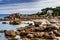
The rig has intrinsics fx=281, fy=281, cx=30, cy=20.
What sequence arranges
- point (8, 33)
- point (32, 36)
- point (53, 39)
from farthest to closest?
point (8, 33) < point (32, 36) < point (53, 39)

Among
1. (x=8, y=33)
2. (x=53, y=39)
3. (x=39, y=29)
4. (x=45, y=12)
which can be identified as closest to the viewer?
(x=53, y=39)

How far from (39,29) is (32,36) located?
6859 millimetres

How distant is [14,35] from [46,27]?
7.98m

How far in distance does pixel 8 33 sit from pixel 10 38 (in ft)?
12.1

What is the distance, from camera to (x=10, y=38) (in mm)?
49281

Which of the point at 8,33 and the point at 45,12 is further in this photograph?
the point at 45,12

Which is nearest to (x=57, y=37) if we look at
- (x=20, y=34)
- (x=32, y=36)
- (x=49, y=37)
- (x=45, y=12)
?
(x=49, y=37)

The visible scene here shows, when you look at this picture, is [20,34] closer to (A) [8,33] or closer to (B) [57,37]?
(A) [8,33]

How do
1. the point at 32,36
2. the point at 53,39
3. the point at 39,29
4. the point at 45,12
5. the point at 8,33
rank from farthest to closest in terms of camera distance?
the point at 45,12, the point at 39,29, the point at 8,33, the point at 32,36, the point at 53,39

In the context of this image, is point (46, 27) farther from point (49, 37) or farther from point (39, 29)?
point (49, 37)

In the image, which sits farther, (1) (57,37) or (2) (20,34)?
(2) (20,34)

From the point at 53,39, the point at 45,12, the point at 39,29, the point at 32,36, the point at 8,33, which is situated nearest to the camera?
the point at 53,39

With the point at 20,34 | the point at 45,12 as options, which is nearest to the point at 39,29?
the point at 20,34

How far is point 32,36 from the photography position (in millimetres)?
49625
